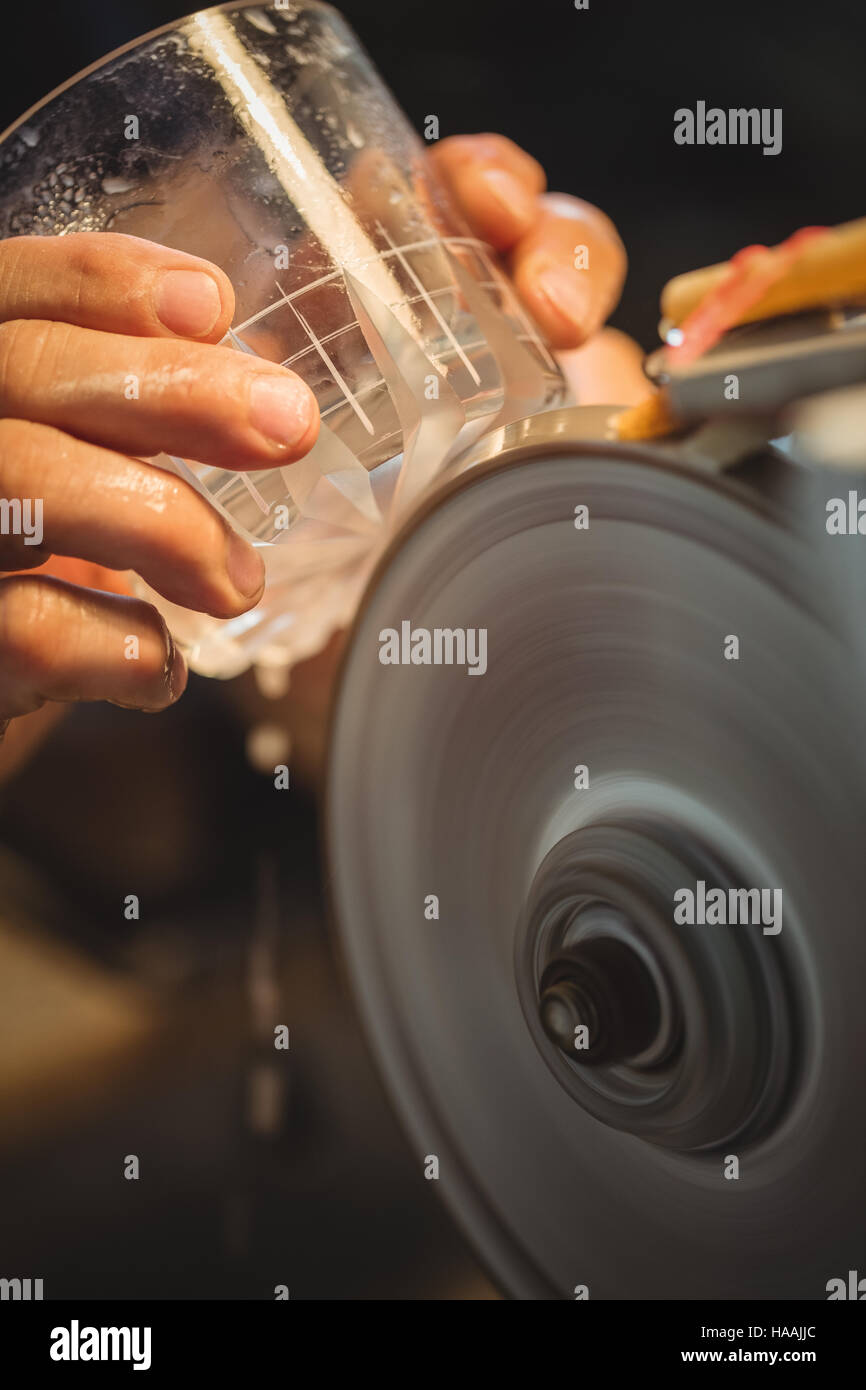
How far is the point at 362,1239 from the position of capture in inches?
20.6

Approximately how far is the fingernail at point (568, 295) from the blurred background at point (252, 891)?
0.08 m

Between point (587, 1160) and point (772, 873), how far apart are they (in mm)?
129

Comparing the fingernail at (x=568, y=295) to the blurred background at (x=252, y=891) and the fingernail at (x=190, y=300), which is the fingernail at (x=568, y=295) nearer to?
the blurred background at (x=252, y=891)

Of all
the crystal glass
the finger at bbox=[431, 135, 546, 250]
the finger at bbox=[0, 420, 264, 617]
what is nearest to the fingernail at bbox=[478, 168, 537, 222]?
the finger at bbox=[431, 135, 546, 250]

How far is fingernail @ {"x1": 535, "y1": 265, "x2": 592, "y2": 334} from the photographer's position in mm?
453

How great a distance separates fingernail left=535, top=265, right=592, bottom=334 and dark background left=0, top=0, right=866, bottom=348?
0.08 m

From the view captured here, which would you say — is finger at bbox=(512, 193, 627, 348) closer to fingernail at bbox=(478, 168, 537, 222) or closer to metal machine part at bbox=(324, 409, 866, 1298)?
fingernail at bbox=(478, 168, 537, 222)

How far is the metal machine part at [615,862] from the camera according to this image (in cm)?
25

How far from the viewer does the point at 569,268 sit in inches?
18.4

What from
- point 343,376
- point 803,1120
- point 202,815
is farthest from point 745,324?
point 202,815

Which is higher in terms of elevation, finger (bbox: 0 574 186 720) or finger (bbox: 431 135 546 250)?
finger (bbox: 431 135 546 250)

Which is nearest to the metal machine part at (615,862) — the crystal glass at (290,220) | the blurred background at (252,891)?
the crystal glass at (290,220)

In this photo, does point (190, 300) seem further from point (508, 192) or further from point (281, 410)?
point (508, 192)

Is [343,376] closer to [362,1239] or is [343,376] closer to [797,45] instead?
[797,45]
